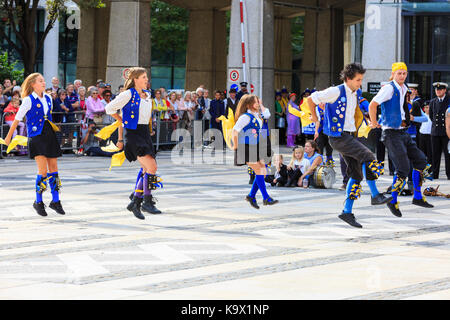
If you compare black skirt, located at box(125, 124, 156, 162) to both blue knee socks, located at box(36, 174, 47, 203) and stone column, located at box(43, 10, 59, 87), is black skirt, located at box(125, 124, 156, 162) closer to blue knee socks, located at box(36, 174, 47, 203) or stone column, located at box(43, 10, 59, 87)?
blue knee socks, located at box(36, 174, 47, 203)

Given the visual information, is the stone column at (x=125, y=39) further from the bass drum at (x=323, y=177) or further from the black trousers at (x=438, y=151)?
the bass drum at (x=323, y=177)

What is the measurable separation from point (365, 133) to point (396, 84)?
2427 millimetres

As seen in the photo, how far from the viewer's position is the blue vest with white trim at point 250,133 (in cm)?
1409

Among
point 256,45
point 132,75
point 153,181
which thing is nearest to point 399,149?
point 153,181

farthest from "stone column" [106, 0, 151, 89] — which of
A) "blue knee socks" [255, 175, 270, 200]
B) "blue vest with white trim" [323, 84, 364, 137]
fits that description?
"blue vest with white trim" [323, 84, 364, 137]

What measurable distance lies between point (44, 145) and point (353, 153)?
13.2 ft

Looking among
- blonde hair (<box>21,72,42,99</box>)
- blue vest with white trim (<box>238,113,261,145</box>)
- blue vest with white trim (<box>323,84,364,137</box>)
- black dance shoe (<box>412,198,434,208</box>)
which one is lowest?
black dance shoe (<box>412,198,434,208</box>)

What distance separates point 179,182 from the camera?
18141 mm

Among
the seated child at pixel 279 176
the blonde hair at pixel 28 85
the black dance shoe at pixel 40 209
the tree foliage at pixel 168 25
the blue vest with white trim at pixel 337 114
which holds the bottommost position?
the black dance shoe at pixel 40 209

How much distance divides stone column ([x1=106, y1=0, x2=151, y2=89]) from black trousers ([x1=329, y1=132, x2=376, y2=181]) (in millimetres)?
19289

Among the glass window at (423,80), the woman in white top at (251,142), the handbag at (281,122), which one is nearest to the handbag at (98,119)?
the handbag at (281,122)

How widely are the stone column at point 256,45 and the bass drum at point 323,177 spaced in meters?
13.6

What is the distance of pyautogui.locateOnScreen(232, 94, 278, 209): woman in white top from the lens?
14.0 meters
